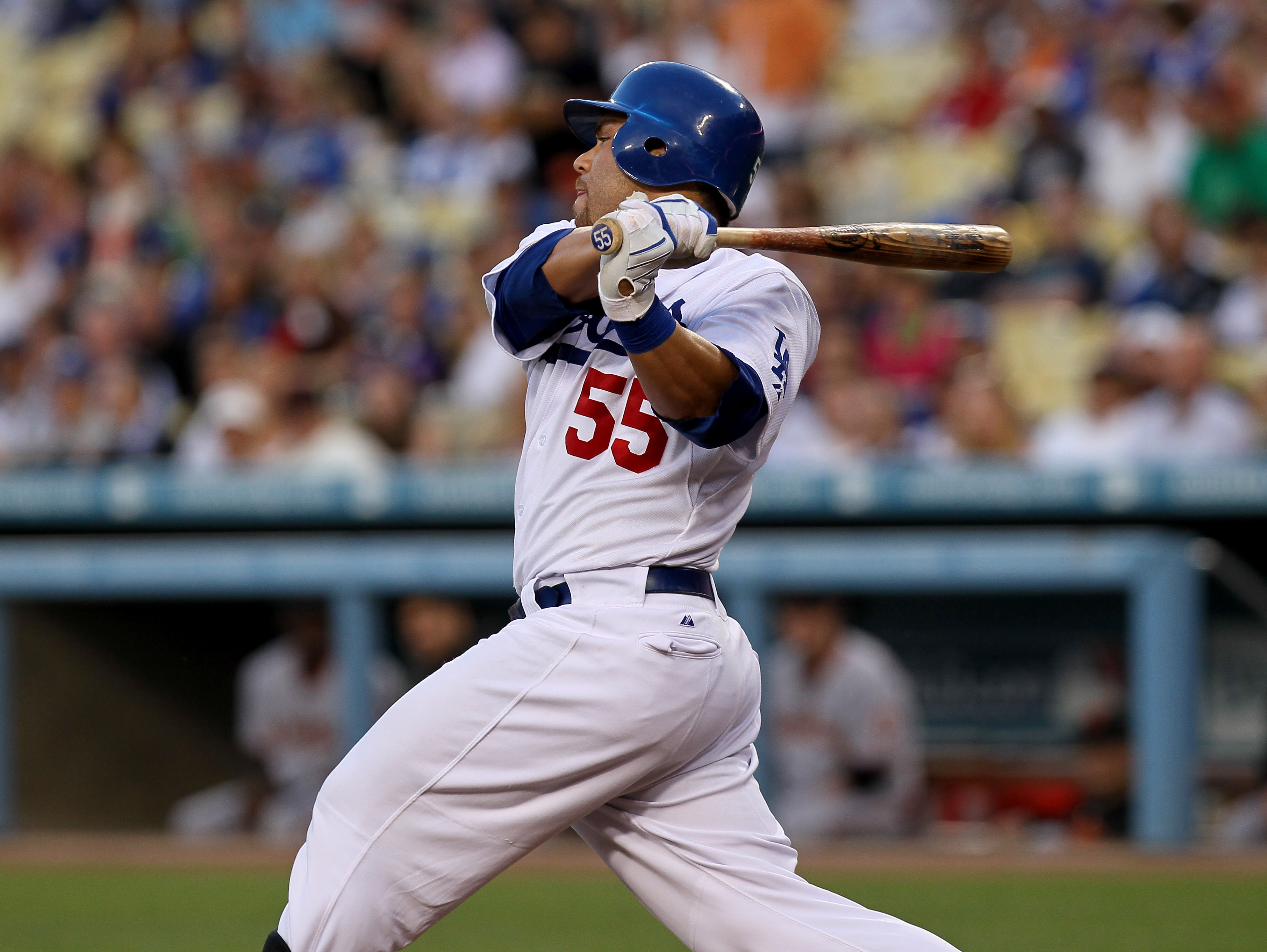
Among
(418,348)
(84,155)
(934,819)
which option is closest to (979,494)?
(934,819)

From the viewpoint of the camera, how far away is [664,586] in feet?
7.15

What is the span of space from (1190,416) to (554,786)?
3773 millimetres

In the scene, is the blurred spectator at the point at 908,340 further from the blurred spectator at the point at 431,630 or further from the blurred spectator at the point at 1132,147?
the blurred spectator at the point at 431,630

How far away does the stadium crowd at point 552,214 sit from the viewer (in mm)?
6000

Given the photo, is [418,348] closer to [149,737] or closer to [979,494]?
[149,737]

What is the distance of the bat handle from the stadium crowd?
3356mm

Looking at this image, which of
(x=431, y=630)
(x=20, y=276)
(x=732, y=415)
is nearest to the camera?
(x=732, y=415)

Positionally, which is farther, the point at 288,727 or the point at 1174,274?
the point at 1174,274

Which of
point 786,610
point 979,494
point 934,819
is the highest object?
point 979,494

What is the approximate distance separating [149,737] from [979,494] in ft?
9.92

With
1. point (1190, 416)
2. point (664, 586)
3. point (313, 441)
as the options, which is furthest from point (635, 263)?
point (313, 441)

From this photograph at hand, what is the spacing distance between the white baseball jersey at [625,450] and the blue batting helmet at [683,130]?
0.14 meters

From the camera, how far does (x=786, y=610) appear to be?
5234 mm

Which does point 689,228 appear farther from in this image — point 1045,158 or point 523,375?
point 1045,158
